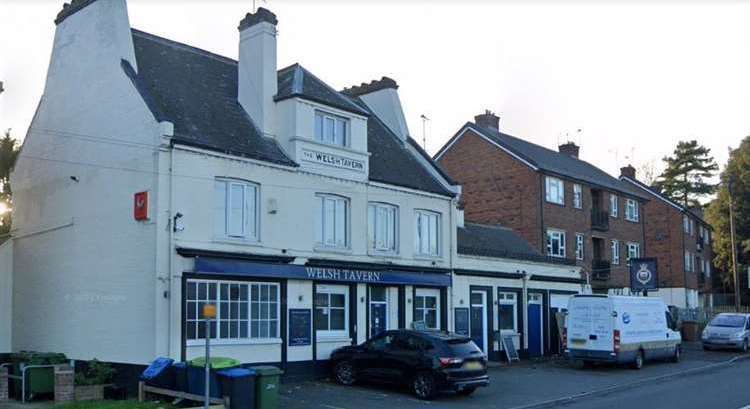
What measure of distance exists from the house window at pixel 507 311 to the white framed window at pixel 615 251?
772 inches

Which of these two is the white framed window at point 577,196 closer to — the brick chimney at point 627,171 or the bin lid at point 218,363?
the brick chimney at point 627,171

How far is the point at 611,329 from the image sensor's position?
2661 centimetres

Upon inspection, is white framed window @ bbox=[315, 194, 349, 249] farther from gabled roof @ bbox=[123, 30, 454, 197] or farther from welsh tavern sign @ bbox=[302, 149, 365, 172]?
gabled roof @ bbox=[123, 30, 454, 197]

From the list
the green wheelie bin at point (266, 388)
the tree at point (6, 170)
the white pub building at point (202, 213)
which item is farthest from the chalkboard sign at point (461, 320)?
the tree at point (6, 170)

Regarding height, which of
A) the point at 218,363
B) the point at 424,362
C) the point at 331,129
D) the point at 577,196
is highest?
the point at 577,196

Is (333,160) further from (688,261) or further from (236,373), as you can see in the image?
(688,261)

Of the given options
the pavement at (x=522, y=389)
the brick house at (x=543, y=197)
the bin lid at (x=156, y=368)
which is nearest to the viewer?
the bin lid at (x=156, y=368)

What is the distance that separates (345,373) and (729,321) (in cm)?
2249

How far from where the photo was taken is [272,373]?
16.3 metres

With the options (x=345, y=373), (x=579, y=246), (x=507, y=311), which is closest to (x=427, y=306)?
(x=507, y=311)

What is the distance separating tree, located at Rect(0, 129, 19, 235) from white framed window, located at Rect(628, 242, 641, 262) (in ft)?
116

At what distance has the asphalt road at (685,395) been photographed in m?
17.9

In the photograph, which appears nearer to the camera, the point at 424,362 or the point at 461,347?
the point at 424,362

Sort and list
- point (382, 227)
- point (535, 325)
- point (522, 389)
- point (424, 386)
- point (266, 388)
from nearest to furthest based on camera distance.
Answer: point (266, 388) < point (424, 386) < point (522, 389) < point (382, 227) < point (535, 325)
